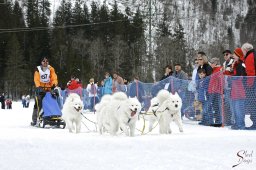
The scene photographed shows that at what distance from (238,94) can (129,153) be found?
358 cm

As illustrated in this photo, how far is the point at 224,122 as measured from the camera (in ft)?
31.9

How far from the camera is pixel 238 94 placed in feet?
28.6

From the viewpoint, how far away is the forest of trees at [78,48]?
53500 mm

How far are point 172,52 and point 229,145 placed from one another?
46.7 m

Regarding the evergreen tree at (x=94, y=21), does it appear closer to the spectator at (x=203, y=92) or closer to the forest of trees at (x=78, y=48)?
the forest of trees at (x=78, y=48)

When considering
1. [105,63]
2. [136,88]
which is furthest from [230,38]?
[136,88]

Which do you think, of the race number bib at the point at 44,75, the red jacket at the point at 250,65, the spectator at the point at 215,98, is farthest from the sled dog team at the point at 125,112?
the race number bib at the point at 44,75

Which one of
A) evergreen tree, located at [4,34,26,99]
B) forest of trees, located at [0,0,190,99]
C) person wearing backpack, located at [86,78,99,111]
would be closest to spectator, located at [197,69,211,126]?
person wearing backpack, located at [86,78,99,111]

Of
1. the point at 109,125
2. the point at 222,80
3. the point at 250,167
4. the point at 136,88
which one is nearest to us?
the point at 250,167

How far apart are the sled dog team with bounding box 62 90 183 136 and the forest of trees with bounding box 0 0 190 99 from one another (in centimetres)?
3738

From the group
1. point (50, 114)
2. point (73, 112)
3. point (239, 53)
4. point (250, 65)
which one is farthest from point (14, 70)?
point (250, 65)

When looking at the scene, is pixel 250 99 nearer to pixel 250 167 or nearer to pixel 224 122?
pixel 224 122

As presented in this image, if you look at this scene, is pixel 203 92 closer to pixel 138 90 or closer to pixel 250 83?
pixel 250 83

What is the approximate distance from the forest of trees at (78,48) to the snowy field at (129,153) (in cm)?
4012
